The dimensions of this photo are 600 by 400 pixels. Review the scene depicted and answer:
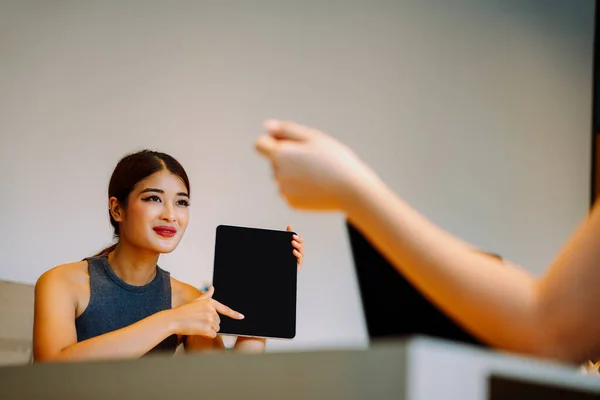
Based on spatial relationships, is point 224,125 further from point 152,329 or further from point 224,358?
point 224,358

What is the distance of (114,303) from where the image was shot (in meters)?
1.44

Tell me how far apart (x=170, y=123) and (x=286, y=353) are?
189 centimetres

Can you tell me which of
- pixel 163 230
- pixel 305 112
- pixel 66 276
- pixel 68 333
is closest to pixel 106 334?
pixel 68 333

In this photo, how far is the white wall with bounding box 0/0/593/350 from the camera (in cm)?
207

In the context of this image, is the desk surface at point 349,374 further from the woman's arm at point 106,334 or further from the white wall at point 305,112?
the white wall at point 305,112

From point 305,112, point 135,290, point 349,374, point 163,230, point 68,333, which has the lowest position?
point 349,374

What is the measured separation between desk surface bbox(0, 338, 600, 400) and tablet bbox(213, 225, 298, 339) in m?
0.92

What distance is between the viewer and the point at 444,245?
1.51 feet

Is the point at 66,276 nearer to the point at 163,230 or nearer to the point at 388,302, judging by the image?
the point at 163,230

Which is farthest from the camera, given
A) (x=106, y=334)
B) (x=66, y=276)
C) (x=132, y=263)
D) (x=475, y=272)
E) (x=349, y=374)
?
(x=132, y=263)

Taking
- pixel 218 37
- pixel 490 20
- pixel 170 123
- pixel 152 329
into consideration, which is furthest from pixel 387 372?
pixel 490 20

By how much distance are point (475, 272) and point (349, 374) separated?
0.48ft

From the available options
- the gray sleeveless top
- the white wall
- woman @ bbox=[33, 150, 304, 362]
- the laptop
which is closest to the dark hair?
woman @ bbox=[33, 150, 304, 362]

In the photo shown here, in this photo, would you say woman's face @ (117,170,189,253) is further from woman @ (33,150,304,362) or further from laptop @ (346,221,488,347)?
laptop @ (346,221,488,347)
